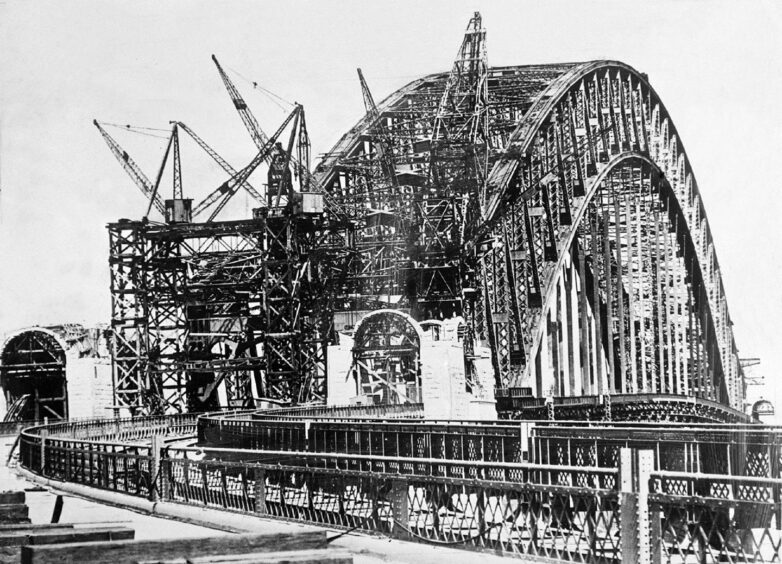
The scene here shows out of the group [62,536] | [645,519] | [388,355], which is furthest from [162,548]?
[388,355]

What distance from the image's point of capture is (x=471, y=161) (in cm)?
6212

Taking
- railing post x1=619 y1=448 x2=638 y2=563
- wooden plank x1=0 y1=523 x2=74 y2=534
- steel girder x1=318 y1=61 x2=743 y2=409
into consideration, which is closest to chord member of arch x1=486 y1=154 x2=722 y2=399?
steel girder x1=318 y1=61 x2=743 y2=409

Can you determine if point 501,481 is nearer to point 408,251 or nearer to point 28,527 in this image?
point 28,527

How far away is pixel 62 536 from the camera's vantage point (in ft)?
31.3

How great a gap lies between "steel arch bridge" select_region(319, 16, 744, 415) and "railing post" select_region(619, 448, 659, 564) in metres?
43.7

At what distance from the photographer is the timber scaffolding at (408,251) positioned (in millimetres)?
60000

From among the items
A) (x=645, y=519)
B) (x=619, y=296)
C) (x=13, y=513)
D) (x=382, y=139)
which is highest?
(x=382, y=139)

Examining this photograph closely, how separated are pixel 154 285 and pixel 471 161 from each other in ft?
64.5

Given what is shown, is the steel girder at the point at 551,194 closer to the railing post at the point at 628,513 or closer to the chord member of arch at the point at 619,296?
the chord member of arch at the point at 619,296

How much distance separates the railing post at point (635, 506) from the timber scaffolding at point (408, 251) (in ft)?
125

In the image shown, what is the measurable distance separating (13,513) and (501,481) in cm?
674

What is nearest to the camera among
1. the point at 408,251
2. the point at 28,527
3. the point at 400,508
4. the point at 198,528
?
A: the point at 28,527

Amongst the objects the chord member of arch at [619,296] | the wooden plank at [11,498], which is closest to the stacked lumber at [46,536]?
the wooden plank at [11,498]

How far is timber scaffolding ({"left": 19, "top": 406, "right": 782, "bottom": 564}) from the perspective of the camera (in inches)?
538
